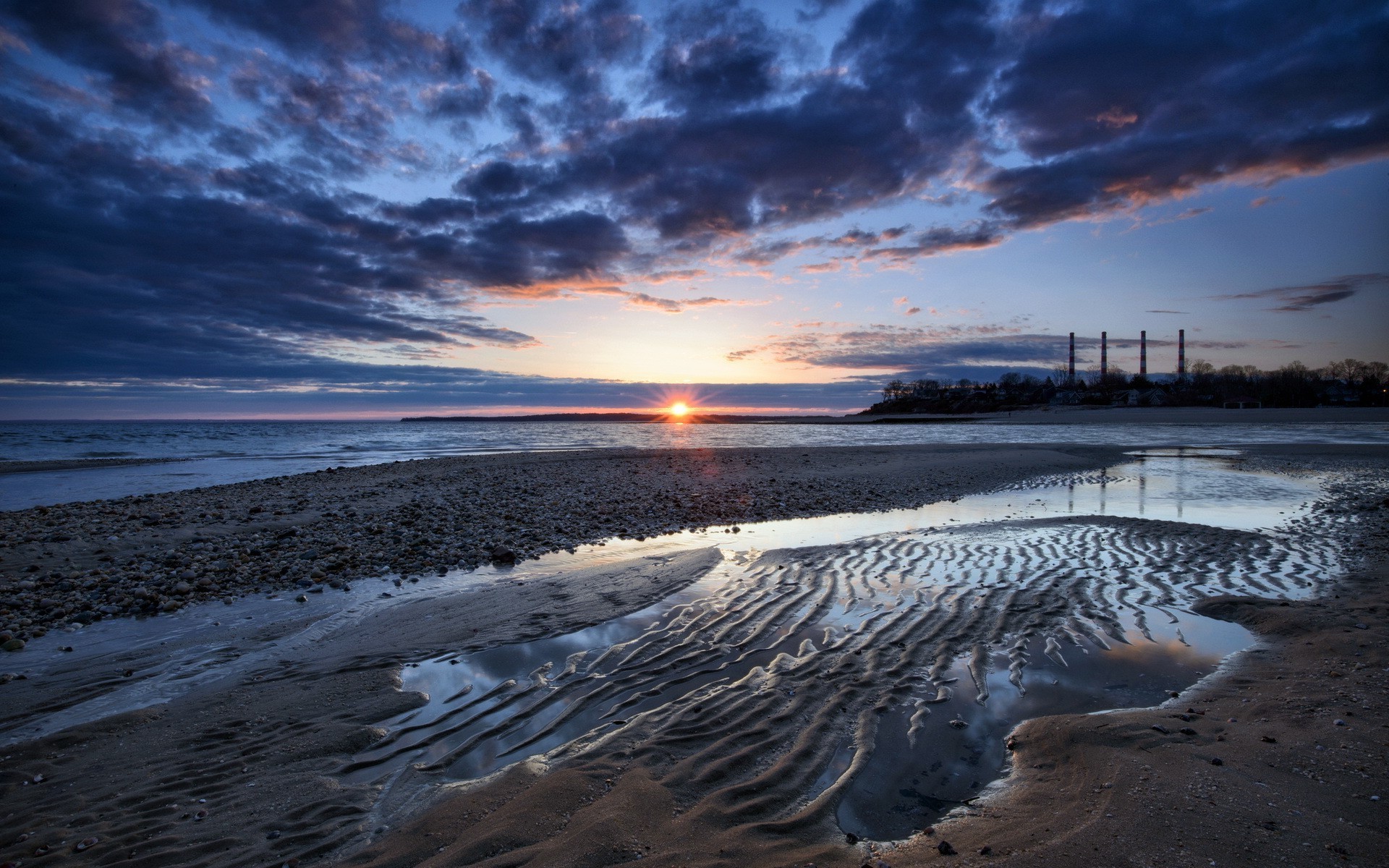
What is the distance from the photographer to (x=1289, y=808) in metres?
3.37

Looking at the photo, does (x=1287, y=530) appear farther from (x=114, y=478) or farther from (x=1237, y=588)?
(x=114, y=478)

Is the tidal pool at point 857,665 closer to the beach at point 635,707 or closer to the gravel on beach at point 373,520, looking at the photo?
the beach at point 635,707

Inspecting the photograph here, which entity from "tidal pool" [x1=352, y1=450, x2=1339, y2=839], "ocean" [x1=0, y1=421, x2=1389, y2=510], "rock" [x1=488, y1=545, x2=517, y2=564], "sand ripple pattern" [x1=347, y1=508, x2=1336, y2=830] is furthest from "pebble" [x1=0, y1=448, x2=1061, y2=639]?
"ocean" [x1=0, y1=421, x2=1389, y2=510]

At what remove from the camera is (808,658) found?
6.14m

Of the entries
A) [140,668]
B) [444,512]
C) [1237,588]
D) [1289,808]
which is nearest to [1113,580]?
[1237,588]

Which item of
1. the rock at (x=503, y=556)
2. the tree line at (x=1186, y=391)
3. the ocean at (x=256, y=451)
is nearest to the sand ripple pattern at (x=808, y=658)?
the rock at (x=503, y=556)

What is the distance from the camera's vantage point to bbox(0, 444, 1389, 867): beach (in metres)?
3.42

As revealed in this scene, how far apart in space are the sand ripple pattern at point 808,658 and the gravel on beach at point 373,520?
16.6 feet

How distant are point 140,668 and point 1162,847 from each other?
9064 millimetres

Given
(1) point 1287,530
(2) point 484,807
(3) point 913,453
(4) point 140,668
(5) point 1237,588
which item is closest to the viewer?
(2) point 484,807

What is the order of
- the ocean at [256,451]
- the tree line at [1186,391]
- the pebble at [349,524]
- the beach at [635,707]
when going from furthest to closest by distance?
the tree line at [1186,391], the ocean at [256,451], the pebble at [349,524], the beach at [635,707]

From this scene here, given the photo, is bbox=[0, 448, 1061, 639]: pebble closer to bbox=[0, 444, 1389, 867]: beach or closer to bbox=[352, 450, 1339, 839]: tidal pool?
bbox=[0, 444, 1389, 867]: beach

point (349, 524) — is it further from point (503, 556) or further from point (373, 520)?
point (503, 556)

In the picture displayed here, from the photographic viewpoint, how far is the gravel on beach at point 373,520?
9250 mm
